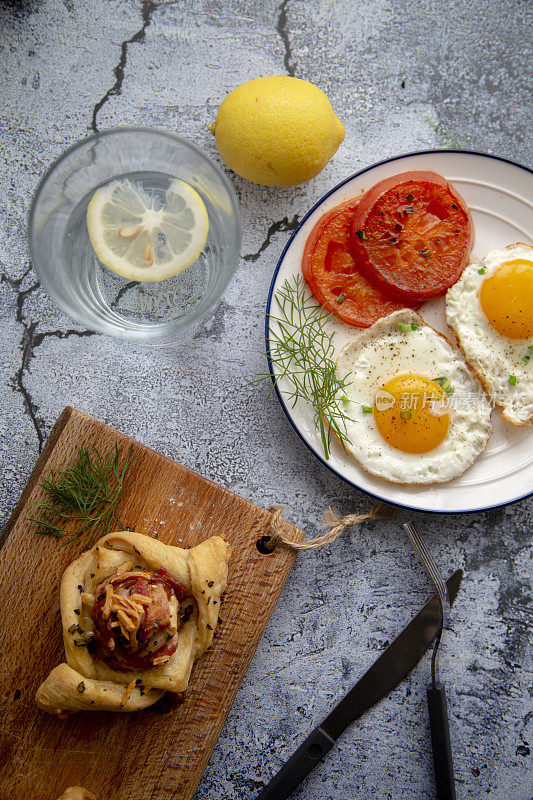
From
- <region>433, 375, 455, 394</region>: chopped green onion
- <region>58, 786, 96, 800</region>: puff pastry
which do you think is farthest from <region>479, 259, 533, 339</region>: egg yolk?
<region>58, 786, 96, 800</region>: puff pastry

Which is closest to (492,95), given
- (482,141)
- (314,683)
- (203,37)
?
(482,141)

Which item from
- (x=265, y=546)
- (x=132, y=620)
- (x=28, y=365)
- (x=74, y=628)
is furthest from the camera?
(x=28, y=365)

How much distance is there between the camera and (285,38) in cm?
234

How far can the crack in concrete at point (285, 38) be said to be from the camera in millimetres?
2334

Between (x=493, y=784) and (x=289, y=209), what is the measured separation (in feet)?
8.34

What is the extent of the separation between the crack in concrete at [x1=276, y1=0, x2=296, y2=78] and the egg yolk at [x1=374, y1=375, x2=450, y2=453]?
1.40 m

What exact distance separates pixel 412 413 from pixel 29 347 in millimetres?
1580

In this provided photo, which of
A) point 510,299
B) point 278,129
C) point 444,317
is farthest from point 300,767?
point 278,129

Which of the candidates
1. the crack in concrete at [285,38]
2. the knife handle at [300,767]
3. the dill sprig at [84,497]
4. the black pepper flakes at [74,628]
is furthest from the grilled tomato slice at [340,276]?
the knife handle at [300,767]

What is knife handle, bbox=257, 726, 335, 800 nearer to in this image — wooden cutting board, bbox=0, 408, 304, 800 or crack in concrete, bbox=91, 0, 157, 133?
wooden cutting board, bbox=0, 408, 304, 800

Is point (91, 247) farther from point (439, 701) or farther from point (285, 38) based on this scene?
point (439, 701)

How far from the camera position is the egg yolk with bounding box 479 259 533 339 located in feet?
6.90

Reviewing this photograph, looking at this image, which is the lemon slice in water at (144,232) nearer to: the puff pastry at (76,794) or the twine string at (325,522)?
the twine string at (325,522)

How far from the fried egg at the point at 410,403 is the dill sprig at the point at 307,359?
0.19ft
